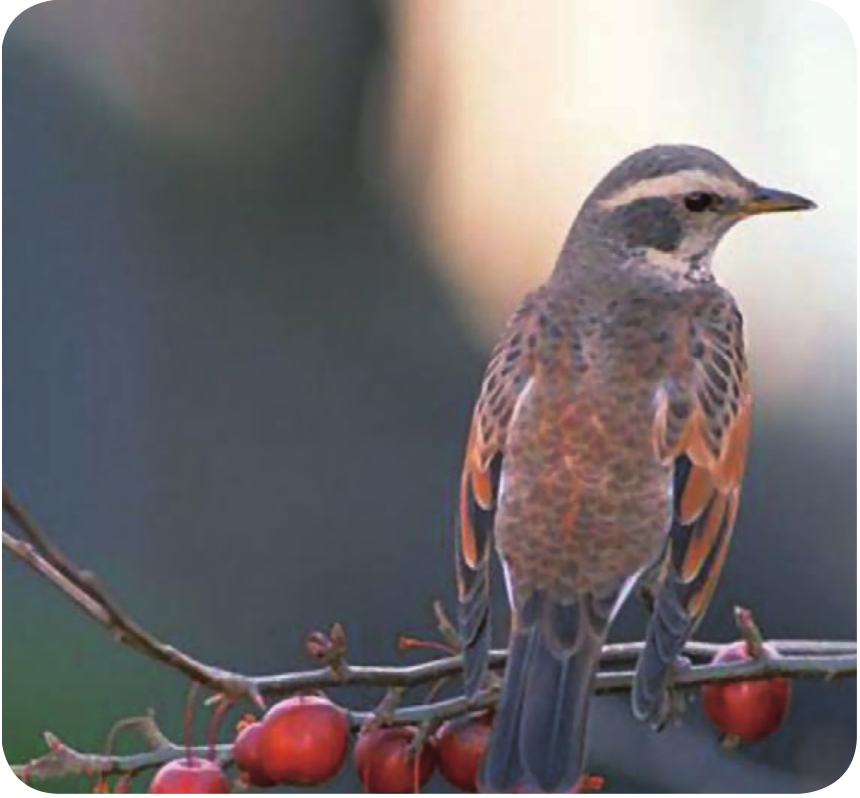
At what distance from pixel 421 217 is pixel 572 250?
0.30 meters

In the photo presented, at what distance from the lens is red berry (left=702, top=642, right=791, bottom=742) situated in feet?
4.85

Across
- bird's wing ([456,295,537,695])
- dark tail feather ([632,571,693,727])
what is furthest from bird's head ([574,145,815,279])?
dark tail feather ([632,571,693,727])

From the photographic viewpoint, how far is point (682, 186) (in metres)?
1.77

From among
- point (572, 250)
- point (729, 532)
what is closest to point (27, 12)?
point (572, 250)

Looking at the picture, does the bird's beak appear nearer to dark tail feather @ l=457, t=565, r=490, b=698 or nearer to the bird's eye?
the bird's eye

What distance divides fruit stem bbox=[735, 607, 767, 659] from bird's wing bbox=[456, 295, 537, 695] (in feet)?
0.68

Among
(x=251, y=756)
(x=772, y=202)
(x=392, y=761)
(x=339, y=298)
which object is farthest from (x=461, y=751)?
(x=339, y=298)

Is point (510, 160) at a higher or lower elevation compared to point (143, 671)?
higher

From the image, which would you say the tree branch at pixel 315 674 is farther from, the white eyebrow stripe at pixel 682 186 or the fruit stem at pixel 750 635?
the white eyebrow stripe at pixel 682 186

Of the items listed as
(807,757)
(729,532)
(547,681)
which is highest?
(729,532)

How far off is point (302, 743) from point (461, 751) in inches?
4.9

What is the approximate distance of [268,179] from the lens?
2.28m

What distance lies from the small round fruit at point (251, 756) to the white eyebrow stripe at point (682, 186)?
0.66m

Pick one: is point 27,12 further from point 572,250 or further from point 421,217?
point 572,250
